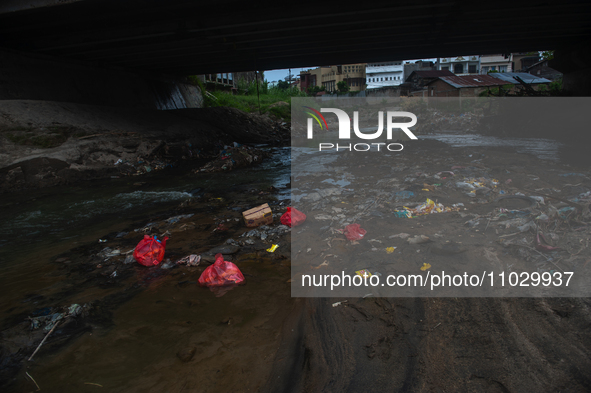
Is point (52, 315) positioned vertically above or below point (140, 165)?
below

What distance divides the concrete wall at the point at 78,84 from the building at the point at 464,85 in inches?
769

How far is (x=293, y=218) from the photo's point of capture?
423 centimetres

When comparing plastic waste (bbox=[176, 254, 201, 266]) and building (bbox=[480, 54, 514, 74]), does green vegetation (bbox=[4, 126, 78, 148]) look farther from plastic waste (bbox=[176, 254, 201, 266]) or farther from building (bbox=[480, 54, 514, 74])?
building (bbox=[480, 54, 514, 74])

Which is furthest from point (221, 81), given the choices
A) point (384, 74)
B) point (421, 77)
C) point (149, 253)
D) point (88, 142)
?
point (384, 74)

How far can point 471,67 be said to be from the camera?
40312 mm

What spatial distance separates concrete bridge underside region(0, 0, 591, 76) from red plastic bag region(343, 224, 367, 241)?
5052mm

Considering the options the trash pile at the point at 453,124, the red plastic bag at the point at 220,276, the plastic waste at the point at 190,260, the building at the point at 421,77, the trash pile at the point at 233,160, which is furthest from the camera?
the building at the point at 421,77

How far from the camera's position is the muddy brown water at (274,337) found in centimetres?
183

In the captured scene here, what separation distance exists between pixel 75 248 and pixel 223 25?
5.75 metres

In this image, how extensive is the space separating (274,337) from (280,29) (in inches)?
296

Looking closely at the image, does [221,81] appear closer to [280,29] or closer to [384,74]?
[280,29]

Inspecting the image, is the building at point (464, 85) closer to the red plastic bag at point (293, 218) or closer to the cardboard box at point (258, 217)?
the red plastic bag at point (293, 218)

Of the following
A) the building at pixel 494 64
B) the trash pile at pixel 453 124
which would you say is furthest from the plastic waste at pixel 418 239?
the building at pixel 494 64

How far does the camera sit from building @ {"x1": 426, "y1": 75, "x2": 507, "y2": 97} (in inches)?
933
